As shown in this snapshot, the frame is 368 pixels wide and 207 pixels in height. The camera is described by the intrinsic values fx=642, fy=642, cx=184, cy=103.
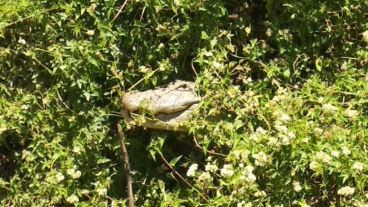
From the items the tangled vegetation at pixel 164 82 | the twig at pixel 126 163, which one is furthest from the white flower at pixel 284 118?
the twig at pixel 126 163

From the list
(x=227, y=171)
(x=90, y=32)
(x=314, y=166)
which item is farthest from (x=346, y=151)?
(x=90, y=32)

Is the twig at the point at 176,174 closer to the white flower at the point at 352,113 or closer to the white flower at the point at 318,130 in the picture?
the white flower at the point at 318,130

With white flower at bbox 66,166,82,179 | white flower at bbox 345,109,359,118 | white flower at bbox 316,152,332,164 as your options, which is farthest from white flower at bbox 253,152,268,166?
white flower at bbox 66,166,82,179

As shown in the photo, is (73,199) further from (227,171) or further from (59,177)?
(227,171)

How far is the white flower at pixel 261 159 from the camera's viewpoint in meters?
3.31

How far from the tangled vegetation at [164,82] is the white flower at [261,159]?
0.05 metres

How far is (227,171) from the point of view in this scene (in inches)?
134

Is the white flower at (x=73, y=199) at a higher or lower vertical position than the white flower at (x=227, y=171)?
lower

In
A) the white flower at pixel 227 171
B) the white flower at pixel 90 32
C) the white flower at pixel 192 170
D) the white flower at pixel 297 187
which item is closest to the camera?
the white flower at pixel 297 187

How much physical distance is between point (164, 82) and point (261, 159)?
36.4 inches

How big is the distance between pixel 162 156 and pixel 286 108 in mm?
747

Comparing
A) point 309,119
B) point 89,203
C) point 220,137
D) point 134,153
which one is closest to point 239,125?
point 220,137

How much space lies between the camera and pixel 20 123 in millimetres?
3941

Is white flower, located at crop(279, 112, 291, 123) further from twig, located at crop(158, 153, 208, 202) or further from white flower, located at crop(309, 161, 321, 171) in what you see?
twig, located at crop(158, 153, 208, 202)
